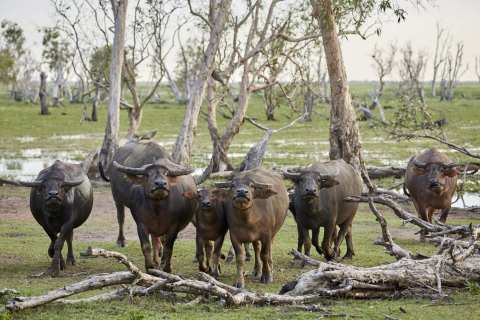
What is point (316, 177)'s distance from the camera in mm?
11516

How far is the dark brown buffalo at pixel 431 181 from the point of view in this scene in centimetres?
1393

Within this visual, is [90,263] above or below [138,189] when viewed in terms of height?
below

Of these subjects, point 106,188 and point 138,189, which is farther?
point 106,188

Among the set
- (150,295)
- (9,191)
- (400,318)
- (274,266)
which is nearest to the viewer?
Result: (400,318)

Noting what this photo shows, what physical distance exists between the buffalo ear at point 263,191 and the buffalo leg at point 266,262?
2.03 feet

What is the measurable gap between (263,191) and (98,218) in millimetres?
8149

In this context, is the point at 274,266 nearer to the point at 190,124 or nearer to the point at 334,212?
the point at 334,212

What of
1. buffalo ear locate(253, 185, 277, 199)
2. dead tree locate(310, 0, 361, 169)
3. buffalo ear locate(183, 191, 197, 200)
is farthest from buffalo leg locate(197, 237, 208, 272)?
dead tree locate(310, 0, 361, 169)

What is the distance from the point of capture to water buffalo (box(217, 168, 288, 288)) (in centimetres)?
1009

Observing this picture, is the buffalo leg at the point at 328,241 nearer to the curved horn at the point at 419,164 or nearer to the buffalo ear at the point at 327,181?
the buffalo ear at the point at 327,181

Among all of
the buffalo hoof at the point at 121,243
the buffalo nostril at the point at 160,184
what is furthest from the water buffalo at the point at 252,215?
the buffalo hoof at the point at 121,243

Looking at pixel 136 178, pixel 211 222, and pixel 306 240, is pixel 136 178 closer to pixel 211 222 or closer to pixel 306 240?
pixel 211 222

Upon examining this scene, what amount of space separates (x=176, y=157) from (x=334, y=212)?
1157cm

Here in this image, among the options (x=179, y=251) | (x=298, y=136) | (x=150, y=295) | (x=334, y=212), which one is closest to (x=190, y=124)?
(x=179, y=251)
